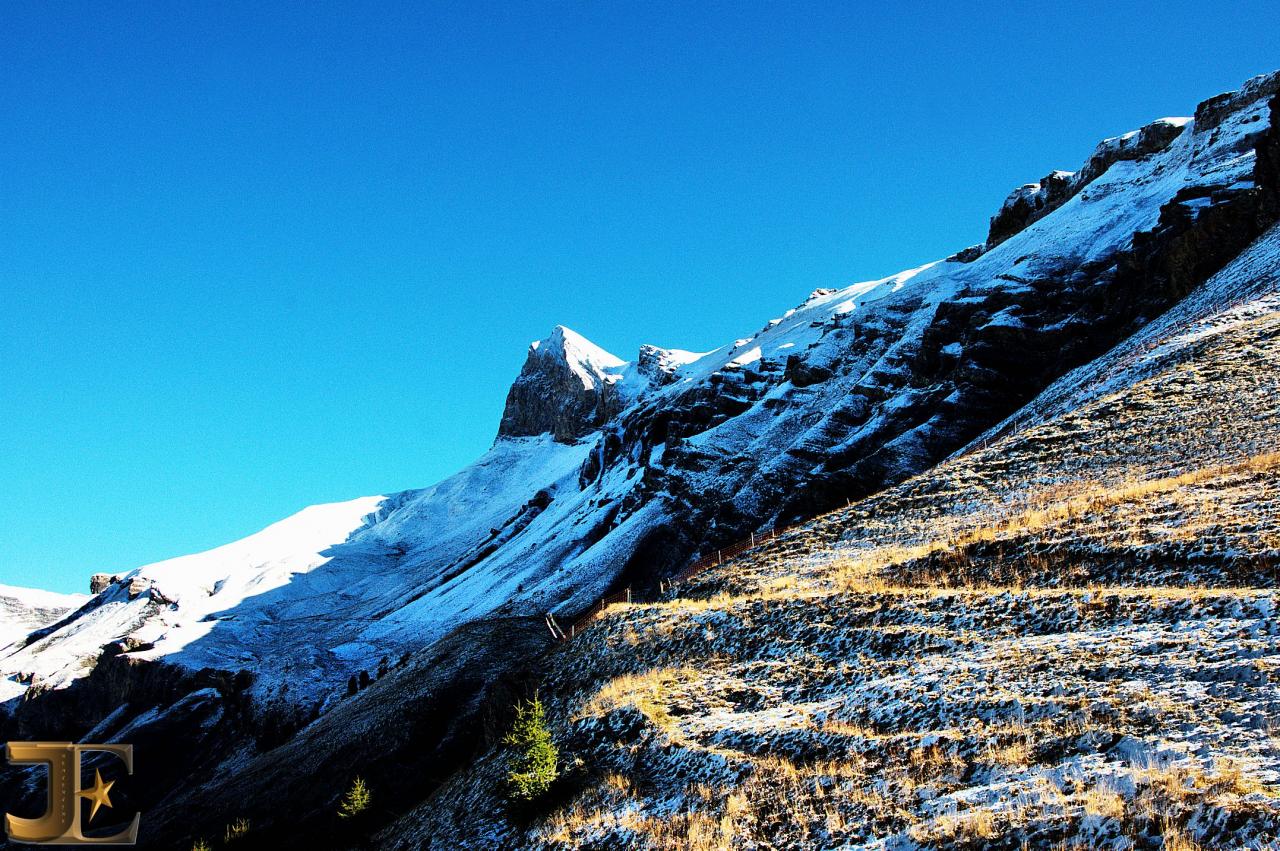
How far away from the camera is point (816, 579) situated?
27656mm

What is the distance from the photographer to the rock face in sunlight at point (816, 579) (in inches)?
635

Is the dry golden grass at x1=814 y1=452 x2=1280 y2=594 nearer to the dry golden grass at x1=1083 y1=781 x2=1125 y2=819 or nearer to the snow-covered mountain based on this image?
the dry golden grass at x1=1083 y1=781 x2=1125 y2=819

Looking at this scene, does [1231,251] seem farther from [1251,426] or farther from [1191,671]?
[1191,671]

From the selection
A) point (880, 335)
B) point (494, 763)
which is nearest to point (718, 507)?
point (880, 335)

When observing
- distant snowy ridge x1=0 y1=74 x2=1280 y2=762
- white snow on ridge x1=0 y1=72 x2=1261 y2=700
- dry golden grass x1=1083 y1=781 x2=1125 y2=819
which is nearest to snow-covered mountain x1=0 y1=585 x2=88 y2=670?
white snow on ridge x1=0 y1=72 x2=1261 y2=700

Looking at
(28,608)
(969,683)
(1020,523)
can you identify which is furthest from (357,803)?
(28,608)

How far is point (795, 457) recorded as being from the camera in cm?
7381

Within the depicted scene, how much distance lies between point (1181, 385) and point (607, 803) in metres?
33.7

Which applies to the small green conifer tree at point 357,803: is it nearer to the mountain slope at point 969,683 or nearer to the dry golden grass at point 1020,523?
the mountain slope at point 969,683

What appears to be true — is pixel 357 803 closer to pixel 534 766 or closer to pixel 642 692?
pixel 534 766

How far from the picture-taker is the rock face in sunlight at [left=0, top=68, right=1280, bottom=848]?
635 inches

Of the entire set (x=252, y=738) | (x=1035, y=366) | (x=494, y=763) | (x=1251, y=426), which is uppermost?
(x=1035, y=366)

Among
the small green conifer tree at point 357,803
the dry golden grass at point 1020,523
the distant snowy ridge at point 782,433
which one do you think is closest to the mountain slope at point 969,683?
the dry golden grass at point 1020,523

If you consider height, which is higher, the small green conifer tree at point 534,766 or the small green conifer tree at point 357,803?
the small green conifer tree at point 534,766
